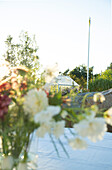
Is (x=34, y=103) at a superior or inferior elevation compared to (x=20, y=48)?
inferior

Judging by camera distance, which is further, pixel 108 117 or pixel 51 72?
pixel 51 72

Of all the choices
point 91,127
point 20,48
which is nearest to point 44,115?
point 91,127

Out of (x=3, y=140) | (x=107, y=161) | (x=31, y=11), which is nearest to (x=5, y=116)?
(x=3, y=140)

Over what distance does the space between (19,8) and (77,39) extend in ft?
22.9

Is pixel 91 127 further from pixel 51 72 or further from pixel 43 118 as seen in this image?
pixel 51 72

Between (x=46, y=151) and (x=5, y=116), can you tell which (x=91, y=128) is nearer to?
(x=5, y=116)

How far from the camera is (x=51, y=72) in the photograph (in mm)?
680

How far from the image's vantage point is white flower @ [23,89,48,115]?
0.54 m

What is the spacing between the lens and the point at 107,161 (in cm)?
116

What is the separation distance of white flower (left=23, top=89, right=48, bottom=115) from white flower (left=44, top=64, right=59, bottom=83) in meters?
0.13

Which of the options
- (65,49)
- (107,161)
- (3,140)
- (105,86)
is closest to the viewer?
(3,140)

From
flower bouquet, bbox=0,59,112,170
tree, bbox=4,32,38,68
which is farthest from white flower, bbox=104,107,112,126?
tree, bbox=4,32,38,68

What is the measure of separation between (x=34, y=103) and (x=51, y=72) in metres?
0.17

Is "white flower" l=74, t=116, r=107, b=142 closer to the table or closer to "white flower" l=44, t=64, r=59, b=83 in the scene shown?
"white flower" l=44, t=64, r=59, b=83
